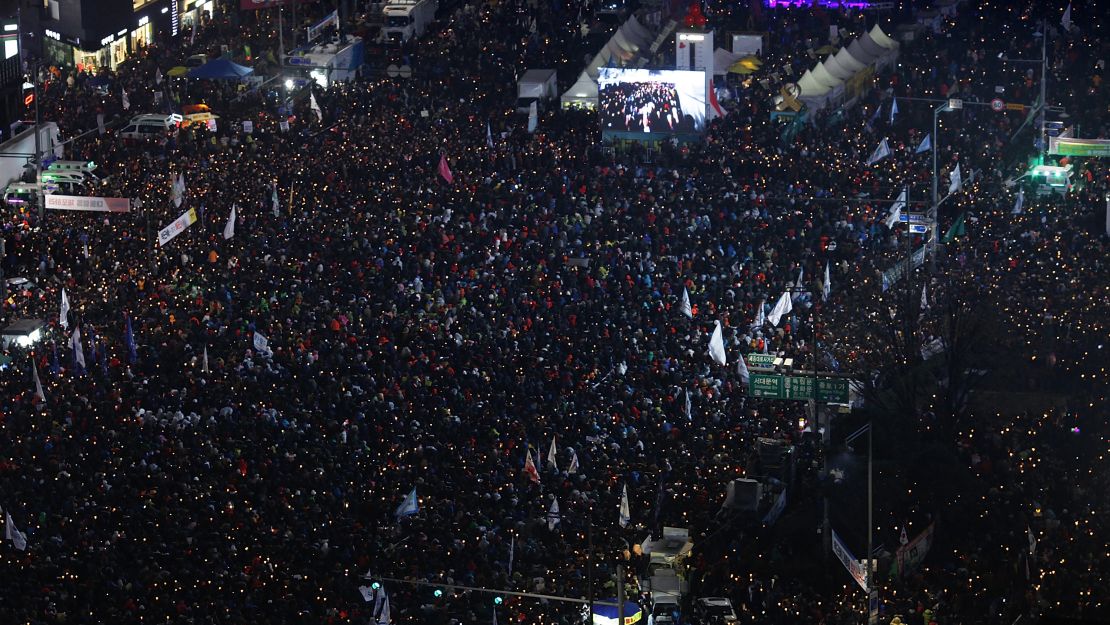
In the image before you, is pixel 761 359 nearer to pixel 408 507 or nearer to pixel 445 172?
pixel 408 507

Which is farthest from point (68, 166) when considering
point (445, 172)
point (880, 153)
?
point (880, 153)

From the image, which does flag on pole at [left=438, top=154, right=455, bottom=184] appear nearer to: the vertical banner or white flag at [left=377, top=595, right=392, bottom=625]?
the vertical banner

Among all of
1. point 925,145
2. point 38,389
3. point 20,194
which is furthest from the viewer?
point 925,145

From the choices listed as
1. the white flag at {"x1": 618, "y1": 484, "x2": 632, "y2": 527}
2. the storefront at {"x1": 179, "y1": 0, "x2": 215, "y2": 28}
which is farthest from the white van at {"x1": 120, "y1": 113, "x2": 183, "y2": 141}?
the white flag at {"x1": 618, "y1": 484, "x2": 632, "y2": 527}

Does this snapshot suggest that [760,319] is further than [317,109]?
No

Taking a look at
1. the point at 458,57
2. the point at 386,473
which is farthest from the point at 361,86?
the point at 386,473

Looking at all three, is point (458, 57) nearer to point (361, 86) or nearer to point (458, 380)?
point (361, 86)

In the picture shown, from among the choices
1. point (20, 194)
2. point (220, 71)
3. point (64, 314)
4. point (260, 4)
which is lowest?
point (64, 314)
